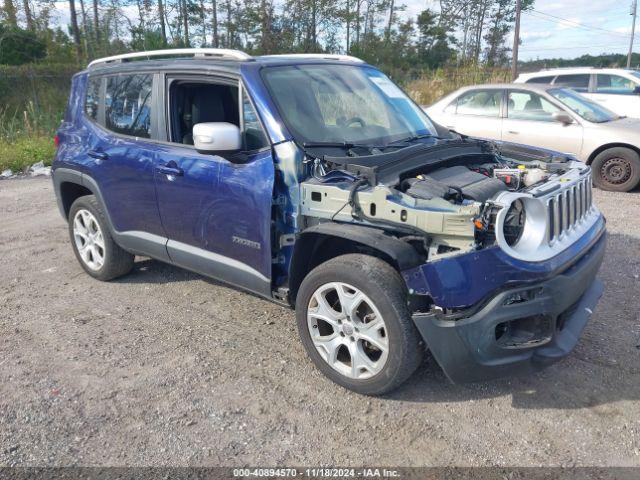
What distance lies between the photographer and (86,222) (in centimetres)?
528

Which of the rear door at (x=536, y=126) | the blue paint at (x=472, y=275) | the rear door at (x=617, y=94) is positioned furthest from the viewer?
the rear door at (x=617, y=94)

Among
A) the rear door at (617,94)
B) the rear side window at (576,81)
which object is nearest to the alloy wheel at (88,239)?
the rear side window at (576,81)

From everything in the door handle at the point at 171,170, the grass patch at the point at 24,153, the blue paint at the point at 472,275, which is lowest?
Answer: the grass patch at the point at 24,153

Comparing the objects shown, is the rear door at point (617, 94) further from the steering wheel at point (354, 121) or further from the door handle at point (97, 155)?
the door handle at point (97, 155)

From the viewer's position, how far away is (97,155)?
480cm

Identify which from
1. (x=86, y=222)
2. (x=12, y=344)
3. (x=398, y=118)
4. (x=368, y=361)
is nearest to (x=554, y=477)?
(x=368, y=361)

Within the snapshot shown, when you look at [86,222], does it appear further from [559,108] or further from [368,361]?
[559,108]

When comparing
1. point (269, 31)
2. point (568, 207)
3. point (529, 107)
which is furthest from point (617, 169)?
point (269, 31)

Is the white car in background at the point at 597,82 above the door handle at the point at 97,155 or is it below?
above

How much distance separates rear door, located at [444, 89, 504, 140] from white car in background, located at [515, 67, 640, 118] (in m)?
3.38

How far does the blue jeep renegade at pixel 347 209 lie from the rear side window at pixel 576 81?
913 cm

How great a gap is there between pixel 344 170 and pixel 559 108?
21.5ft

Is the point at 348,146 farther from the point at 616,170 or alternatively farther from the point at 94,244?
the point at 616,170

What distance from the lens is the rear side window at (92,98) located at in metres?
5.05
